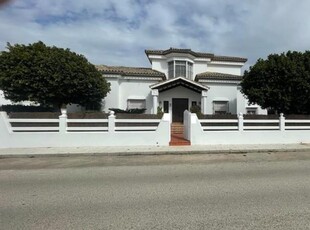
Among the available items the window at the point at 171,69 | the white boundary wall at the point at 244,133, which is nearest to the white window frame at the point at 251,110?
the window at the point at 171,69

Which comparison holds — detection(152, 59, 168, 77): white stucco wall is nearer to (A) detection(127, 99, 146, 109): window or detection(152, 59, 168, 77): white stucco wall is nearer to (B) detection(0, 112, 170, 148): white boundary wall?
(A) detection(127, 99, 146, 109): window

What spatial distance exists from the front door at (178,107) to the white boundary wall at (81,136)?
32.1ft

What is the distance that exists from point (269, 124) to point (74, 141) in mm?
9781

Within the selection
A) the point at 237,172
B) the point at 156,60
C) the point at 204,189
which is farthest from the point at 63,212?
the point at 156,60

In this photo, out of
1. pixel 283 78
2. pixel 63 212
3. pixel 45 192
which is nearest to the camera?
pixel 63 212

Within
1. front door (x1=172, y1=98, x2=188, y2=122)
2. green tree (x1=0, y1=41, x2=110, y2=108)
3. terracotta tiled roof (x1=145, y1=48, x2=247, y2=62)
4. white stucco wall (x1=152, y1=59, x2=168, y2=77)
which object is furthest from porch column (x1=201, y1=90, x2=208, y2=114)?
green tree (x1=0, y1=41, x2=110, y2=108)

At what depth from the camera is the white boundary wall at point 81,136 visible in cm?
1212

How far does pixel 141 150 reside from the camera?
1163 cm

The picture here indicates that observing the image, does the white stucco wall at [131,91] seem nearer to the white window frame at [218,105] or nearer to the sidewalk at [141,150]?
the white window frame at [218,105]

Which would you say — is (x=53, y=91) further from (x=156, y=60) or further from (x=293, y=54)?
(x=293, y=54)

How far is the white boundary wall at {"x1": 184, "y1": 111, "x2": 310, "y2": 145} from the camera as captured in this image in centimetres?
1347

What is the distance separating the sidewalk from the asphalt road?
1235 mm

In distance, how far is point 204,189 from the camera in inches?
245

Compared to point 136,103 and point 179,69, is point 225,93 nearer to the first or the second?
point 179,69
